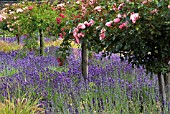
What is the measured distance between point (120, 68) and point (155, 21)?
3.37 m

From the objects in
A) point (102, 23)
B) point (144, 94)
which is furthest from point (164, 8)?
point (144, 94)

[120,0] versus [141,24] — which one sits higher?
[120,0]

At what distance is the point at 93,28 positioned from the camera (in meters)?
4.98

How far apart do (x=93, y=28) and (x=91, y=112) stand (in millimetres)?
1197

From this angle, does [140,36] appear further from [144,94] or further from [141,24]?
[144,94]

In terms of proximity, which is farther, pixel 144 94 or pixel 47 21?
pixel 47 21

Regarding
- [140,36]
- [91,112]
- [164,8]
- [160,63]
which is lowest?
[91,112]

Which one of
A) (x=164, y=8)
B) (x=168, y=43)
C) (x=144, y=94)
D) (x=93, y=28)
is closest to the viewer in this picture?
(x=164, y=8)

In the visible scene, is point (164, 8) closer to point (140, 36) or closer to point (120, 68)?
point (140, 36)

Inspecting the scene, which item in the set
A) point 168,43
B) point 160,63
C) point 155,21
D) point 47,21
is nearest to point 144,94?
point 160,63

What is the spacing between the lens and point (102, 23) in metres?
4.31

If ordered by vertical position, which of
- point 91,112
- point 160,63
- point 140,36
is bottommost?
point 91,112

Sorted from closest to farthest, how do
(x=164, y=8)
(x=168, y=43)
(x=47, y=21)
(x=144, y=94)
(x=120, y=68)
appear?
(x=164, y=8), (x=168, y=43), (x=144, y=94), (x=120, y=68), (x=47, y=21)

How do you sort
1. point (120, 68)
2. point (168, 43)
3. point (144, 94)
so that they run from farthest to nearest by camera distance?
point (120, 68) < point (144, 94) < point (168, 43)
